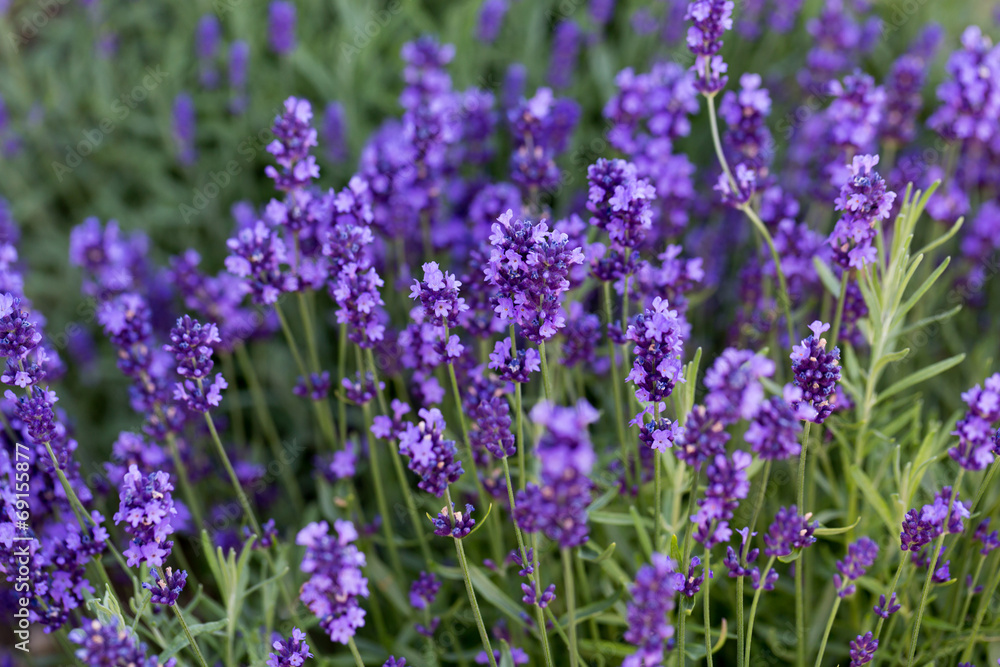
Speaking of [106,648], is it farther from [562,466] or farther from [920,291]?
[920,291]

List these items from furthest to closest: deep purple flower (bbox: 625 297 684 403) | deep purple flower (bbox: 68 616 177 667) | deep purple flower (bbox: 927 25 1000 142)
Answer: deep purple flower (bbox: 927 25 1000 142), deep purple flower (bbox: 625 297 684 403), deep purple flower (bbox: 68 616 177 667)

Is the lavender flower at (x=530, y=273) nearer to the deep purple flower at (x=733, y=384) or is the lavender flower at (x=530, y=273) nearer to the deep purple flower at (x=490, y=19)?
the deep purple flower at (x=733, y=384)

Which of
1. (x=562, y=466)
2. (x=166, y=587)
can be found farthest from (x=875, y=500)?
(x=166, y=587)

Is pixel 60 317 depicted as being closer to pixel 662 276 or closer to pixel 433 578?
pixel 433 578

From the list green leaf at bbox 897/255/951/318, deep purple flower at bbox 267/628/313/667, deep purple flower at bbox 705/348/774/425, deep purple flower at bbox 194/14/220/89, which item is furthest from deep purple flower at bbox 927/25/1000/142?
deep purple flower at bbox 194/14/220/89


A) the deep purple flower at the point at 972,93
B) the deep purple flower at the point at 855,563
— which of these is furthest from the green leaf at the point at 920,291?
the deep purple flower at the point at 972,93

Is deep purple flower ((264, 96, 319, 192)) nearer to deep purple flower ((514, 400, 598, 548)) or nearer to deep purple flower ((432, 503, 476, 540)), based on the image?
deep purple flower ((432, 503, 476, 540))
